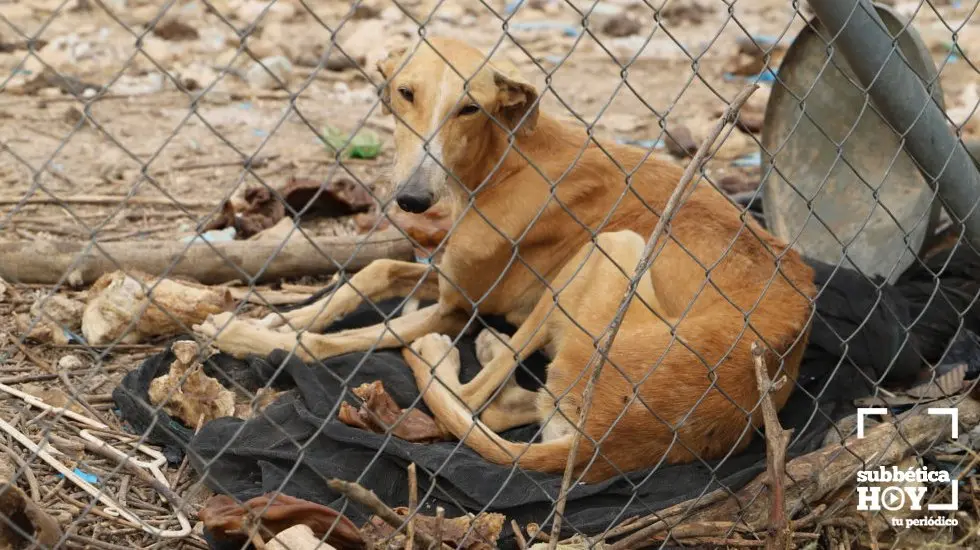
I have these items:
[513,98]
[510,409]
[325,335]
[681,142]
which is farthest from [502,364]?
[681,142]

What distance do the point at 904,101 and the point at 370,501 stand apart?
227 cm

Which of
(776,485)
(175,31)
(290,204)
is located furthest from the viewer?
(175,31)

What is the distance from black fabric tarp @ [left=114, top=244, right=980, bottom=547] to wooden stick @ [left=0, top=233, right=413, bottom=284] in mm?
581

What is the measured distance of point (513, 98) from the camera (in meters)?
3.71

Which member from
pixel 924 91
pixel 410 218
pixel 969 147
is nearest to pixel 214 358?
pixel 410 218

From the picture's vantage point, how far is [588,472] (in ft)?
11.1

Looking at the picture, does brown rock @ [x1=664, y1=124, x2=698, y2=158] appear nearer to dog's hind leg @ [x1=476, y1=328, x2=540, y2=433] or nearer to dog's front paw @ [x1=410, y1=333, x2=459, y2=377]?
dog's front paw @ [x1=410, y1=333, x2=459, y2=377]

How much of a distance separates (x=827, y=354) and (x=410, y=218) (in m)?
2.00

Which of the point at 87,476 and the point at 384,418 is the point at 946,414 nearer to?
the point at 384,418

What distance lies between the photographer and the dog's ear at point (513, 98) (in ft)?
12.0

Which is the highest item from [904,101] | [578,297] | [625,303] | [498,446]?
[904,101]

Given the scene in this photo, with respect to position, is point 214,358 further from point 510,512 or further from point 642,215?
point 642,215

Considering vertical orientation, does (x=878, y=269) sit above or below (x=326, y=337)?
above

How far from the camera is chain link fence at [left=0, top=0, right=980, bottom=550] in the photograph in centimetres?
293
